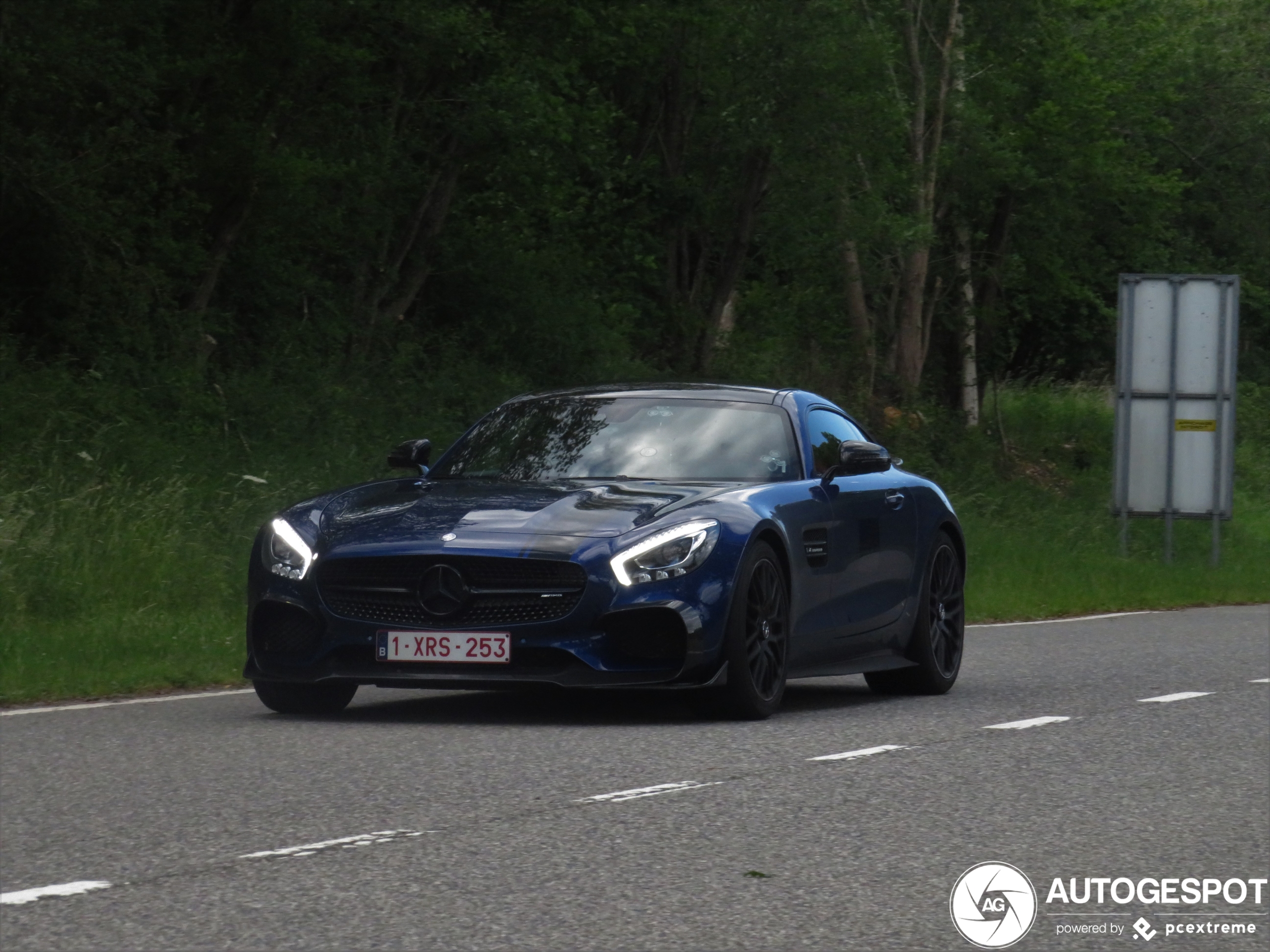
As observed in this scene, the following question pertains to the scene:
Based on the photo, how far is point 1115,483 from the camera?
29906 millimetres

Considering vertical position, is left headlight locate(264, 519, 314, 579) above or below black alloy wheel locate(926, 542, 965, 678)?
above

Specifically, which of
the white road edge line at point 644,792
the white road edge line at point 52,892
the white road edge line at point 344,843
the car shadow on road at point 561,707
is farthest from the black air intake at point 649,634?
the white road edge line at point 52,892

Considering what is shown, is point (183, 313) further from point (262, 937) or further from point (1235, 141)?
point (1235, 141)

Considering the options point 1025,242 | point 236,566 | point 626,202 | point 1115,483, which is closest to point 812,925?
point 236,566

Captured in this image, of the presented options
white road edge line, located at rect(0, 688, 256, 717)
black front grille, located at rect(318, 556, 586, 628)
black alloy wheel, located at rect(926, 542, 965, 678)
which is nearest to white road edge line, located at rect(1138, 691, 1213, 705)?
black alloy wheel, located at rect(926, 542, 965, 678)

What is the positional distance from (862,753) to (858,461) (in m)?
2.11

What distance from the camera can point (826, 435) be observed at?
12031 mm

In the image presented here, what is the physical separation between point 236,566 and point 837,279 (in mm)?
21806

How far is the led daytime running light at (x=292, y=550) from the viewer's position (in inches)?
404

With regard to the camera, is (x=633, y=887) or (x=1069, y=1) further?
(x=1069, y=1)

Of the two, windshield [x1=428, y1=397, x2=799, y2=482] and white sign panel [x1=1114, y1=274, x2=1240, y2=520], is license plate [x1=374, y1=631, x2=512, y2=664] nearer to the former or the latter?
windshield [x1=428, y1=397, x2=799, y2=482]

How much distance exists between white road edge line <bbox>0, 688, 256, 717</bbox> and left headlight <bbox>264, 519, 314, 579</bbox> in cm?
129

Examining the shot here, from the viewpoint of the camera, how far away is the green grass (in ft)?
44.3

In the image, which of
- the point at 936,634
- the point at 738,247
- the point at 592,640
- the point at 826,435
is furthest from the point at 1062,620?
the point at 738,247
